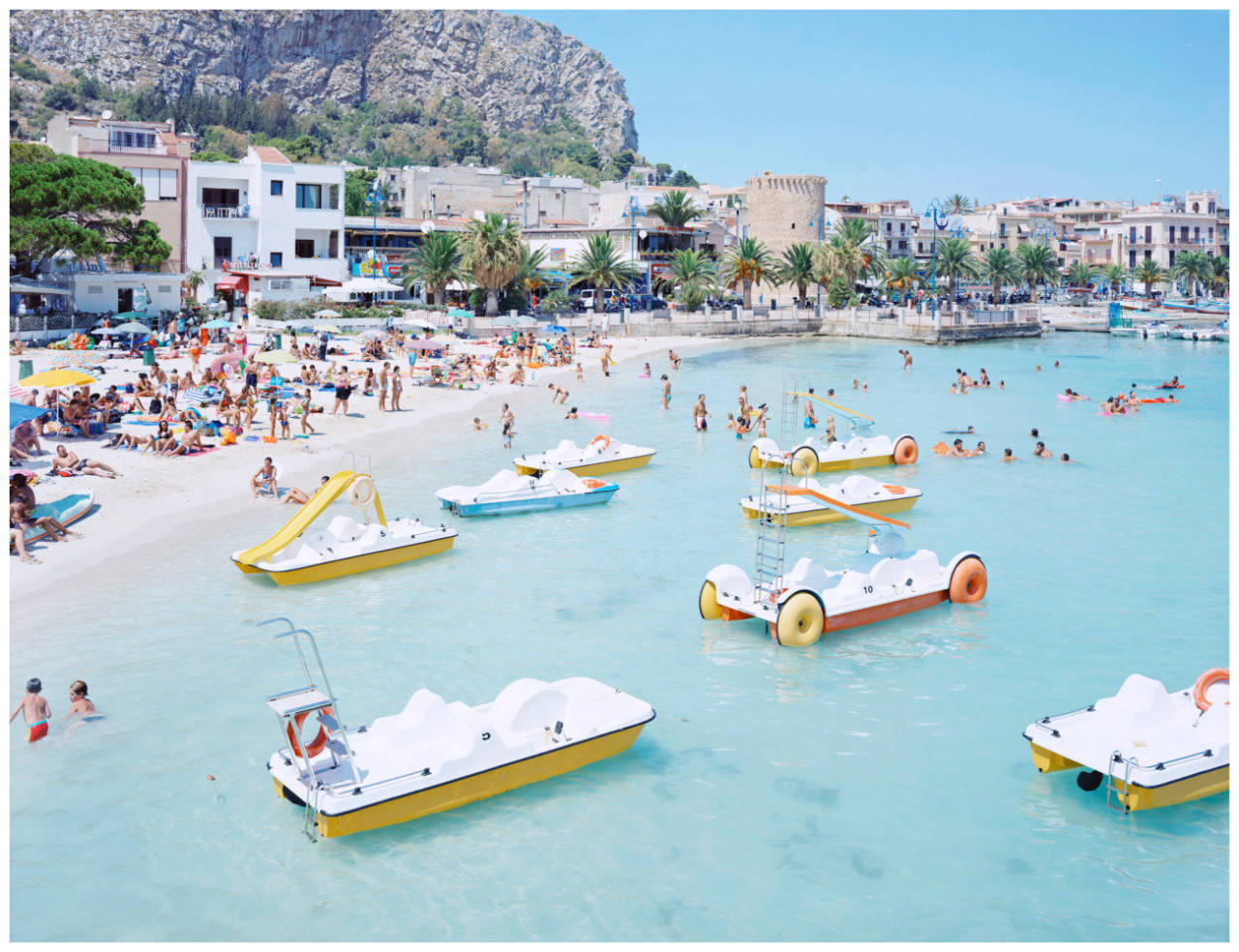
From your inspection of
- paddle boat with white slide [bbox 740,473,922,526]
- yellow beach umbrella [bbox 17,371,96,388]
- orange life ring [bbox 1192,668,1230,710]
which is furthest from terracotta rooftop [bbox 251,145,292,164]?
orange life ring [bbox 1192,668,1230,710]

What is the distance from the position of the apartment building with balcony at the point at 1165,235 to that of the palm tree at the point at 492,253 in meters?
85.4

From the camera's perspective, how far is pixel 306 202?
59.5 m

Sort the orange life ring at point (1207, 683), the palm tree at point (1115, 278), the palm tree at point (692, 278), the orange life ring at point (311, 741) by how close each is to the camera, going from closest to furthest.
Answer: the orange life ring at point (311, 741) → the orange life ring at point (1207, 683) → the palm tree at point (692, 278) → the palm tree at point (1115, 278)

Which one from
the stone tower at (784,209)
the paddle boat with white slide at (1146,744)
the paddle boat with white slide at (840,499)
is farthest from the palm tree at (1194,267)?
the paddle boat with white slide at (1146,744)

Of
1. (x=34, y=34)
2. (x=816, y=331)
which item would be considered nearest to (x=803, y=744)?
(x=816, y=331)

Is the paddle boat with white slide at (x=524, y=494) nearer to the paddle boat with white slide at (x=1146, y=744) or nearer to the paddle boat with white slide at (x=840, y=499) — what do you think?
the paddle boat with white slide at (x=840, y=499)

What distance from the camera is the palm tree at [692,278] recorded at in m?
70.9

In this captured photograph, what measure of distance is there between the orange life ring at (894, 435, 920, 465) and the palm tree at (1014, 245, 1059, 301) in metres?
75.0

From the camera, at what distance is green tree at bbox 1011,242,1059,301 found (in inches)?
3976

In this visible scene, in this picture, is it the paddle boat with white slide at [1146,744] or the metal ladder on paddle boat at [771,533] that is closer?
the paddle boat with white slide at [1146,744]

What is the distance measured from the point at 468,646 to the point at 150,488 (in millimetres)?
10053

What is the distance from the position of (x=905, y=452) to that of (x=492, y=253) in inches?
1415

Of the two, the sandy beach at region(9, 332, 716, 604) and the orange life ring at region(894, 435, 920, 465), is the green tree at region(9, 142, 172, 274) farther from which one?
the orange life ring at region(894, 435, 920, 465)

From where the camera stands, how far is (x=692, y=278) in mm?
71562
